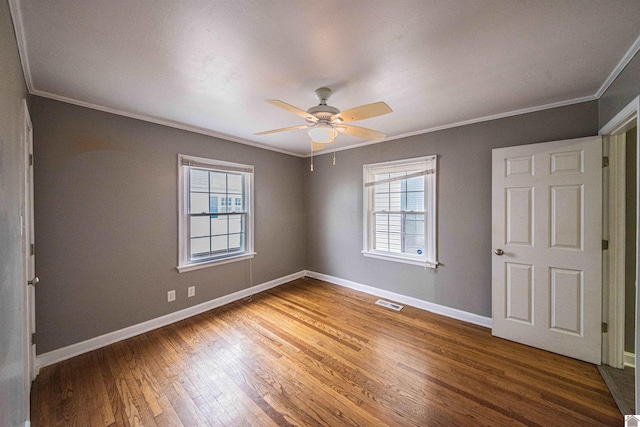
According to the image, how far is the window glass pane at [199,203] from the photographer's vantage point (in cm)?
315

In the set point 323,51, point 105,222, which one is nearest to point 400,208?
point 323,51

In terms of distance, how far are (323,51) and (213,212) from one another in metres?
2.58

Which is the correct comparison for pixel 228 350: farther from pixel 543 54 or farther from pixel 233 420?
pixel 543 54

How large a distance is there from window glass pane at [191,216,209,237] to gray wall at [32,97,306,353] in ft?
0.81

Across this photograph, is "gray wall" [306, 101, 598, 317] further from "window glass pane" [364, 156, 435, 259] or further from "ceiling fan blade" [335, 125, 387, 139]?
"ceiling fan blade" [335, 125, 387, 139]

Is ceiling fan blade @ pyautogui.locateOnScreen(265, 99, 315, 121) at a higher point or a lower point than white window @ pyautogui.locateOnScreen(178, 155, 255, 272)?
higher

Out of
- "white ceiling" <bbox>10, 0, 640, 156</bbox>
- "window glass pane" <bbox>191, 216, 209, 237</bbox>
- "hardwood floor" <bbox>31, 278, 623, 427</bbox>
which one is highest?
"white ceiling" <bbox>10, 0, 640, 156</bbox>

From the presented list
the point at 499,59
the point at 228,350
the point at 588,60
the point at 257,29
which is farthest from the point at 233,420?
the point at 588,60

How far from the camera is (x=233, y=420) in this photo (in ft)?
5.29

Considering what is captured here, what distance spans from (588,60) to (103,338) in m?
4.78

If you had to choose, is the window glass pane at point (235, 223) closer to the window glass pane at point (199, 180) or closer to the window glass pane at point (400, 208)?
the window glass pane at point (199, 180)

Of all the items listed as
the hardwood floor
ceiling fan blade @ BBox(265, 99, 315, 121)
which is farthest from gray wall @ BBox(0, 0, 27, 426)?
ceiling fan blade @ BBox(265, 99, 315, 121)

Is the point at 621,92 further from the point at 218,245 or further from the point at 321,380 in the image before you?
the point at 218,245

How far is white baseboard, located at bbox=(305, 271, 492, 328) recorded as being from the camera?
9.46 feet
